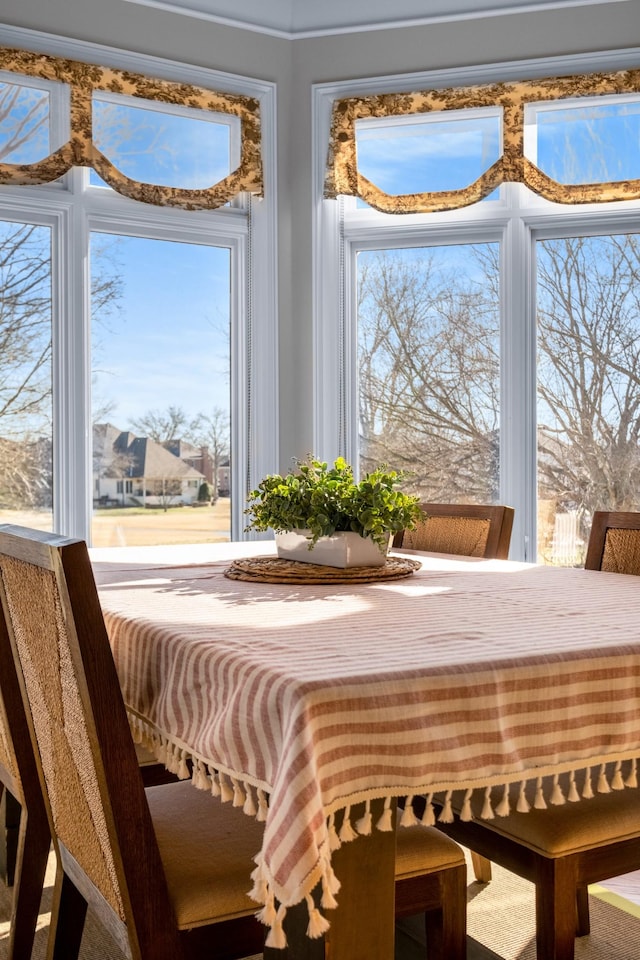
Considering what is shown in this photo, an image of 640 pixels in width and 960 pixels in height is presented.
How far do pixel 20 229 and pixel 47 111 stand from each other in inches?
19.3

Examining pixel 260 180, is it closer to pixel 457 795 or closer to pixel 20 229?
pixel 20 229

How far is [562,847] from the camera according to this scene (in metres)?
1.42

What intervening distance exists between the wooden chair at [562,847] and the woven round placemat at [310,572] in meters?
0.50

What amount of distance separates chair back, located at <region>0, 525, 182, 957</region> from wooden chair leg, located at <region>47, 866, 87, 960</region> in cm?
6

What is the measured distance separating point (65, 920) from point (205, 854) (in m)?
0.32

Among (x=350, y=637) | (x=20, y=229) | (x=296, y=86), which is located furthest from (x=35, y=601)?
(x=296, y=86)

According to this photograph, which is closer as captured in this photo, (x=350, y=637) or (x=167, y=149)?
(x=350, y=637)

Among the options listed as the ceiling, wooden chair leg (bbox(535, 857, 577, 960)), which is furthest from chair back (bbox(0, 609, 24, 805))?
the ceiling

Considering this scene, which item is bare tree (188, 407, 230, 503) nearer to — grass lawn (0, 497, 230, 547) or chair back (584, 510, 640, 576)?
grass lawn (0, 497, 230, 547)

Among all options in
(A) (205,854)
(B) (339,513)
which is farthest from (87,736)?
(B) (339,513)

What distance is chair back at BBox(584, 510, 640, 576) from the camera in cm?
220

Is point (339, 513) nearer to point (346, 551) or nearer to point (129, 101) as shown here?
point (346, 551)

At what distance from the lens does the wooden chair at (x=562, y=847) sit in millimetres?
1420

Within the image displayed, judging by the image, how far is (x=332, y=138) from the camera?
416cm
